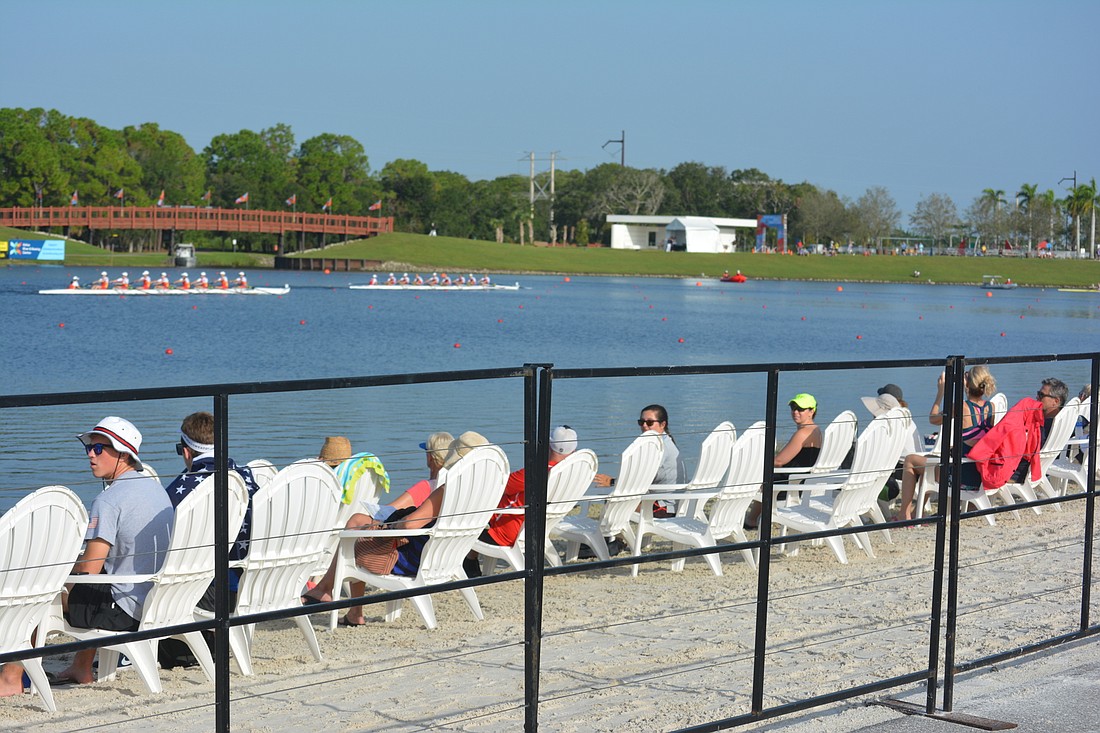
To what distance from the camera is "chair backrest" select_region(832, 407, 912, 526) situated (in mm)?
9297

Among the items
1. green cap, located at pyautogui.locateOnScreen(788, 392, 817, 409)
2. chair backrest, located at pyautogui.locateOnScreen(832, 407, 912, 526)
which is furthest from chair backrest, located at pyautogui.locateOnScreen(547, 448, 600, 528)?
green cap, located at pyautogui.locateOnScreen(788, 392, 817, 409)

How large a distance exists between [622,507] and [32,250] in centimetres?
11544

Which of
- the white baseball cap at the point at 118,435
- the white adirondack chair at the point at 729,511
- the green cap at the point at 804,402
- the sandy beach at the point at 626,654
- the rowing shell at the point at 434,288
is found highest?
the white baseball cap at the point at 118,435

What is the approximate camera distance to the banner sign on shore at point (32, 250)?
374 ft

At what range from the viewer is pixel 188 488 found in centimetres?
621

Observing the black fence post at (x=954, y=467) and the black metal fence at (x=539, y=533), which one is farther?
the black fence post at (x=954, y=467)

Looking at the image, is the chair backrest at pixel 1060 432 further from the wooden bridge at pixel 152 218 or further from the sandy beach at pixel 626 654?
the wooden bridge at pixel 152 218

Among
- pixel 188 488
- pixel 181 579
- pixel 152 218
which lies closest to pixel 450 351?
pixel 188 488

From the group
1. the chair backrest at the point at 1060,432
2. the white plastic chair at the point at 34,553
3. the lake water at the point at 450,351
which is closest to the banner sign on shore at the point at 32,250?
the lake water at the point at 450,351

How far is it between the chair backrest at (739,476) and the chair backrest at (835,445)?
0.83m

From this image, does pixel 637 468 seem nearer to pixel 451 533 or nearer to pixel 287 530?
pixel 451 533

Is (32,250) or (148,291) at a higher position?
(32,250)

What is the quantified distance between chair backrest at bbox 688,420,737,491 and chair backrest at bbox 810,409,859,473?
810 mm

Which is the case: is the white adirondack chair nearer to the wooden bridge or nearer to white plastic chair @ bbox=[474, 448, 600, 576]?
white plastic chair @ bbox=[474, 448, 600, 576]
